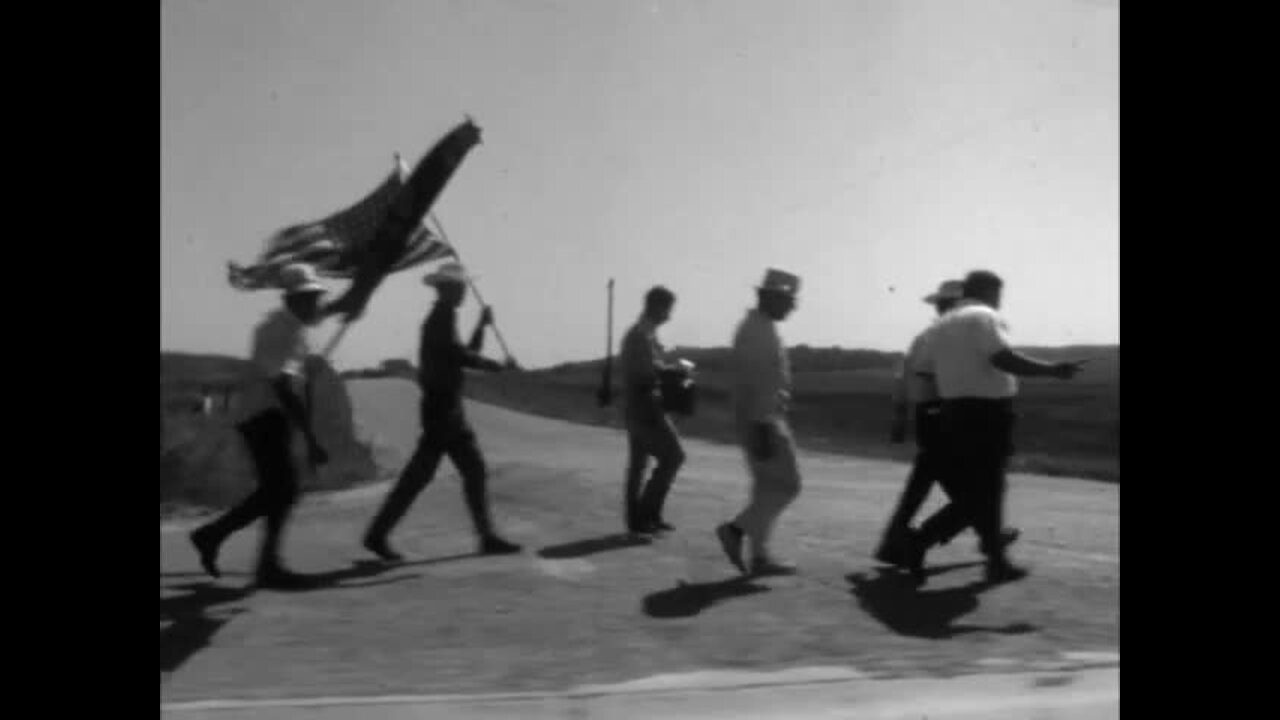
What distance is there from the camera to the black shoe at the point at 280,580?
21.1 ft

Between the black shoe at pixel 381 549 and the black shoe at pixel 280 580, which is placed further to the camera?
the black shoe at pixel 381 549

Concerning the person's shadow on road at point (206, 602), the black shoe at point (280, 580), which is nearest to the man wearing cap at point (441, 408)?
the person's shadow on road at point (206, 602)

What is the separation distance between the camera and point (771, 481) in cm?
674

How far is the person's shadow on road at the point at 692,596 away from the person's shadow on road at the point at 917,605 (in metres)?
0.56

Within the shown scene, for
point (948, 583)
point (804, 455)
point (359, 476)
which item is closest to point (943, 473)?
point (948, 583)

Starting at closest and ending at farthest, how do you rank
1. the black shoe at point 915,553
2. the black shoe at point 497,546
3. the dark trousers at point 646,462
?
the black shoe at point 915,553 → the black shoe at point 497,546 → the dark trousers at point 646,462

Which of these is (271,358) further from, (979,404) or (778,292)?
(979,404)

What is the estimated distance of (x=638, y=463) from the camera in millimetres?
7961

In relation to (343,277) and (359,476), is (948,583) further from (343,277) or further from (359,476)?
(359,476)

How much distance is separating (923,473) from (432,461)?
2.56 meters

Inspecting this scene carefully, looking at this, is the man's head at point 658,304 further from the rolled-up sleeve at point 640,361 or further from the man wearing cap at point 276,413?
the man wearing cap at point 276,413

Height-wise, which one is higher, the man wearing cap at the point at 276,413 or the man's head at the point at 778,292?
the man's head at the point at 778,292
